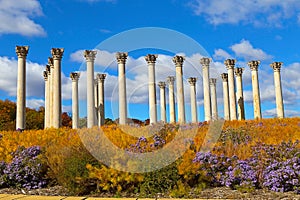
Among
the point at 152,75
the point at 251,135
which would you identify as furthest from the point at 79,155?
the point at 152,75

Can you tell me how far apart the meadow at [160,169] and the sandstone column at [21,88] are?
21.1 m

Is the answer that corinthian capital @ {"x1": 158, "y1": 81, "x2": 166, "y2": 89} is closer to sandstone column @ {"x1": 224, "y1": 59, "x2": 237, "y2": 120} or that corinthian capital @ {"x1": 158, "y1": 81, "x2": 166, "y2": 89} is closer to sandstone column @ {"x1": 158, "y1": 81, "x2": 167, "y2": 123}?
sandstone column @ {"x1": 158, "y1": 81, "x2": 167, "y2": 123}

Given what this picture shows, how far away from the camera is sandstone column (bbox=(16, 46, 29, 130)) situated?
3388cm

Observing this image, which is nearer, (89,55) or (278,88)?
(89,55)

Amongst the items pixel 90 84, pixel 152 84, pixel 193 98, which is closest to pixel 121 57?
pixel 152 84

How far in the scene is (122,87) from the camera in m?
39.2

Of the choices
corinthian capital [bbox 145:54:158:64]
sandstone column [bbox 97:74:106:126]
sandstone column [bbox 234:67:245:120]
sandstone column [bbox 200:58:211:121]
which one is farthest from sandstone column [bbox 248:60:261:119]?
sandstone column [bbox 97:74:106:126]

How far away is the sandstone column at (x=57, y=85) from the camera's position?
33.5 metres

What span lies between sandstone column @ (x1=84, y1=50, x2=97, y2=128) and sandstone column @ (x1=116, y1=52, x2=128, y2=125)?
288cm

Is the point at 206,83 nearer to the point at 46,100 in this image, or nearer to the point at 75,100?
the point at 75,100

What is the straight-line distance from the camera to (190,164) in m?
11.2

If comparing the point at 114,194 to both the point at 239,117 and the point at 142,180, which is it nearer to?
the point at 142,180

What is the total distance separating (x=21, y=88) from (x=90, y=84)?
22.7 ft

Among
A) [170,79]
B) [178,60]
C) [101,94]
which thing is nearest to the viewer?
[178,60]
